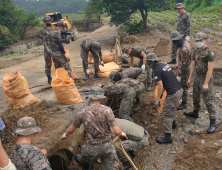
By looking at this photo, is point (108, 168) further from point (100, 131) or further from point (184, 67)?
point (184, 67)

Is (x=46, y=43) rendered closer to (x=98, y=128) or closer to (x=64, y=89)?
(x=64, y=89)

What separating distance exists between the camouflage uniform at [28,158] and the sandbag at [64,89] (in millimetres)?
2075

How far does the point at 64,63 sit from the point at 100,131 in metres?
2.90

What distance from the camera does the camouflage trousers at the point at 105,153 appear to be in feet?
7.99

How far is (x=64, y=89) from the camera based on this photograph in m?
3.80

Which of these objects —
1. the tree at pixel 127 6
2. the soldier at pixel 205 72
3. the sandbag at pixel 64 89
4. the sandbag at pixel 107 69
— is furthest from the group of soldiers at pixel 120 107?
the tree at pixel 127 6

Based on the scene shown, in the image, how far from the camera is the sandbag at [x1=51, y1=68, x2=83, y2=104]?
148 inches

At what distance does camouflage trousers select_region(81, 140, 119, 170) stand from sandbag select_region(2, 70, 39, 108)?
1911 mm

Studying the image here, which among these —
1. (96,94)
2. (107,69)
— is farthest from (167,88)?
(107,69)

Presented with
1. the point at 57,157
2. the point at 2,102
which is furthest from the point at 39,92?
the point at 57,157

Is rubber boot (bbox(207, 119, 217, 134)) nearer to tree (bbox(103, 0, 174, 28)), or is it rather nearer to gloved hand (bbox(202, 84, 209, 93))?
gloved hand (bbox(202, 84, 209, 93))

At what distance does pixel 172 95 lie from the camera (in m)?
3.25

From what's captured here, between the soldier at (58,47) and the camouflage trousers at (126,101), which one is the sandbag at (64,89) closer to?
the soldier at (58,47)

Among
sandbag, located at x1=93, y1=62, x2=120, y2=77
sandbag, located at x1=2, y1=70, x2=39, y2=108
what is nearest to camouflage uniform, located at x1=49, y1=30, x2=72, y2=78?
sandbag, located at x1=2, y1=70, x2=39, y2=108
